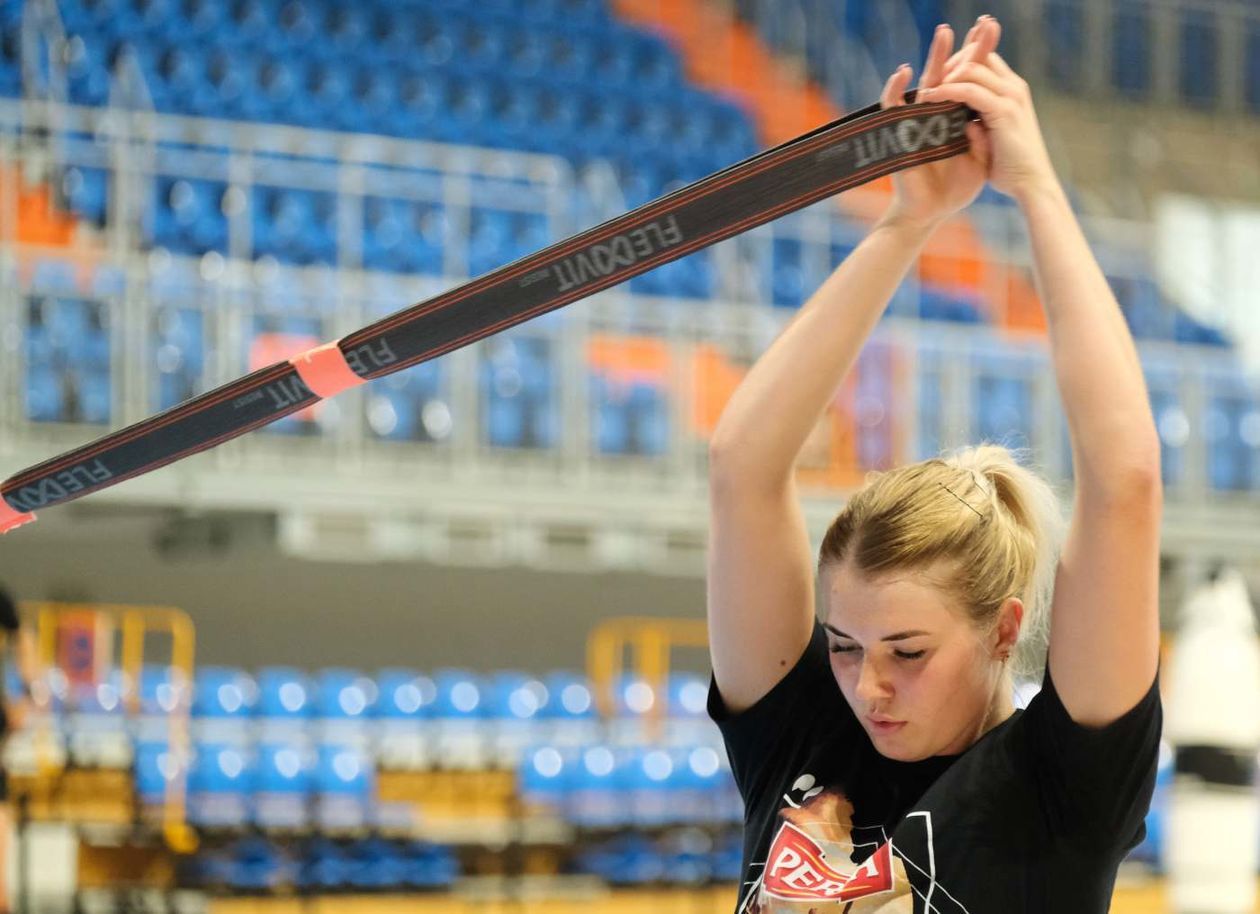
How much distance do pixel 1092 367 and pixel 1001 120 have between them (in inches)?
9.7

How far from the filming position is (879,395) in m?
8.47

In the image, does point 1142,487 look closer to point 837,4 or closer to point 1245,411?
point 1245,411

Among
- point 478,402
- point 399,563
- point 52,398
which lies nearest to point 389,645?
point 399,563

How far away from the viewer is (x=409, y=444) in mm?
7844

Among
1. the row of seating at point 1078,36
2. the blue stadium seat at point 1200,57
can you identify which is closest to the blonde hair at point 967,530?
the row of seating at point 1078,36

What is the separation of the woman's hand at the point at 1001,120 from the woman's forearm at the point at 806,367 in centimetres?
10

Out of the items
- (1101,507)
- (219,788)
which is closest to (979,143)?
(1101,507)

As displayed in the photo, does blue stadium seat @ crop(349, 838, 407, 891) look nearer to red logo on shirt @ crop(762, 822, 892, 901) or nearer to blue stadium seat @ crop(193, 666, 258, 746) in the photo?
blue stadium seat @ crop(193, 666, 258, 746)

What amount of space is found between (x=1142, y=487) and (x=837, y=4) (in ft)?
37.0

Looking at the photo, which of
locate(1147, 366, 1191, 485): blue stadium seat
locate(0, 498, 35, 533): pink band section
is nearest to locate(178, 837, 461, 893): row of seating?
locate(1147, 366, 1191, 485): blue stadium seat

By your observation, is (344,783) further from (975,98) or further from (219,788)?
(975,98)

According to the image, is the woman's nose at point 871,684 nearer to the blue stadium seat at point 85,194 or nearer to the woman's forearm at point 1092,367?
the woman's forearm at point 1092,367

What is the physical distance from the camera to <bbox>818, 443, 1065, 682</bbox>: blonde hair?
1322 millimetres

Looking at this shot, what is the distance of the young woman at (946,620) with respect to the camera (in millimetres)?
1226
